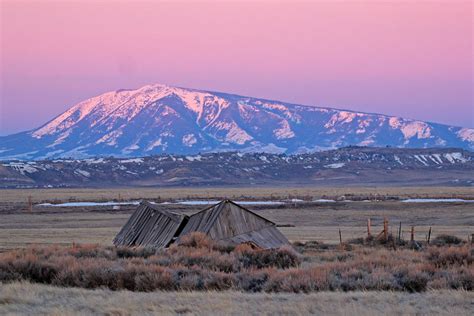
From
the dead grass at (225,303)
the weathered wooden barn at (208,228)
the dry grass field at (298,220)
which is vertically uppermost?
the weathered wooden barn at (208,228)

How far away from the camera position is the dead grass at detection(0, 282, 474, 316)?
12781mm

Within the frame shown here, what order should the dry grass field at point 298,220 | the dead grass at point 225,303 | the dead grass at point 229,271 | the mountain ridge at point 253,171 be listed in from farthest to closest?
the mountain ridge at point 253,171 < the dry grass field at point 298,220 < the dead grass at point 229,271 < the dead grass at point 225,303

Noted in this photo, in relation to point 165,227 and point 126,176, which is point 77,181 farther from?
point 165,227

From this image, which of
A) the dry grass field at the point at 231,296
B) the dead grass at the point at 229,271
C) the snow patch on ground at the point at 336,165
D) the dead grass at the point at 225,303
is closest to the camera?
the dead grass at the point at 225,303

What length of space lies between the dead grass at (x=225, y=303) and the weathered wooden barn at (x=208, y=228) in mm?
9964

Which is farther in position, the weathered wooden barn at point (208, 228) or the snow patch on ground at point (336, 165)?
A: the snow patch on ground at point (336, 165)

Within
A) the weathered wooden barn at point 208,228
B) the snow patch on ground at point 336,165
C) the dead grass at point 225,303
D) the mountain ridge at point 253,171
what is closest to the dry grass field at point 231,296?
the dead grass at point 225,303

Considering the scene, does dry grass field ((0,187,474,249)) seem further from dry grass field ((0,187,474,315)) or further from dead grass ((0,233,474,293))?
dead grass ((0,233,474,293))

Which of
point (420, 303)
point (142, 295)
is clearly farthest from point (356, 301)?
point (142, 295)

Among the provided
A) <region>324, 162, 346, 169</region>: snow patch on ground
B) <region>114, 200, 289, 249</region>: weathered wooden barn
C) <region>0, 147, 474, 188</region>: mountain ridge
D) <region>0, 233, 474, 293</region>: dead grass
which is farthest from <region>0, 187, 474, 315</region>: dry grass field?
<region>324, 162, 346, 169</region>: snow patch on ground

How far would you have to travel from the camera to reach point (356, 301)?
45.0ft

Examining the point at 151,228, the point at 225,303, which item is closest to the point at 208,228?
the point at 151,228

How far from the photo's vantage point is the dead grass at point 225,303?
12781mm

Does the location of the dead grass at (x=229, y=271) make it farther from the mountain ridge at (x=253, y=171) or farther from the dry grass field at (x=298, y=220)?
Result: the mountain ridge at (x=253, y=171)
